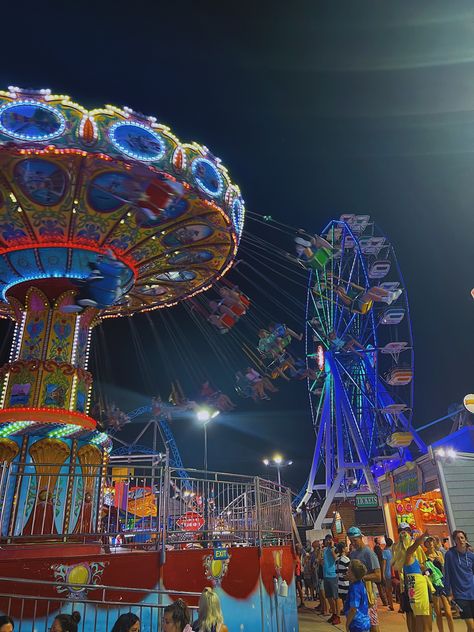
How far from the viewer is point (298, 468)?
67125 millimetres

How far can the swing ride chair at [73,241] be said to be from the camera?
31.6 ft

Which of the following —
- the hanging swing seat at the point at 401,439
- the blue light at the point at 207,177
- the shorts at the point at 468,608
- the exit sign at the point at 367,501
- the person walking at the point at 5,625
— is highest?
the blue light at the point at 207,177

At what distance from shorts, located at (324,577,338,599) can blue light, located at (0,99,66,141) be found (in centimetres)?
1106

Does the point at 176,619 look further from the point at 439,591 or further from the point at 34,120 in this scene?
A: the point at 34,120

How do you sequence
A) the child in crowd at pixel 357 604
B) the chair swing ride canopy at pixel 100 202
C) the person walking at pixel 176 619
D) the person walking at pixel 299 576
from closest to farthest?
the person walking at pixel 176 619 → the child in crowd at pixel 357 604 → the chair swing ride canopy at pixel 100 202 → the person walking at pixel 299 576

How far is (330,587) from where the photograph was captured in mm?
10742

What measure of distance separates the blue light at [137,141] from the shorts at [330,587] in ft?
32.7

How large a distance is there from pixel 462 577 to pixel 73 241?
10.5m

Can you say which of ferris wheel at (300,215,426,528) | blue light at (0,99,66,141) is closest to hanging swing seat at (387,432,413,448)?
ferris wheel at (300,215,426,528)

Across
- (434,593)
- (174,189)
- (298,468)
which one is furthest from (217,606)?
(298,468)

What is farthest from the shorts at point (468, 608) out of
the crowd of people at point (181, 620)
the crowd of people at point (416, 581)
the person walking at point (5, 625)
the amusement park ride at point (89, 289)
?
the person walking at point (5, 625)

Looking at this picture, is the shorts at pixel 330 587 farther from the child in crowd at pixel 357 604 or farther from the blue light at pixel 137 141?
the blue light at pixel 137 141

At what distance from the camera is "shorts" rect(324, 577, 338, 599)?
34.8ft

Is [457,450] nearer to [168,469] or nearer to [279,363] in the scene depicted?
[279,363]
